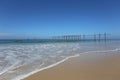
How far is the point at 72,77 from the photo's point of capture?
526 cm

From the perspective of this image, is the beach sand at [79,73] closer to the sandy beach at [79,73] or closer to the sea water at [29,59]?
the sandy beach at [79,73]

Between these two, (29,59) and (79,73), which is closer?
(79,73)

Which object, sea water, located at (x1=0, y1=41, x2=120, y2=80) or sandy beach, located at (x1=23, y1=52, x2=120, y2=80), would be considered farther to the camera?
sea water, located at (x1=0, y1=41, x2=120, y2=80)

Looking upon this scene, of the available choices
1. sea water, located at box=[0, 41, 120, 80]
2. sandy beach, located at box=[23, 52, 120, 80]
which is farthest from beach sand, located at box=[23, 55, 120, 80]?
sea water, located at box=[0, 41, 120, 80]

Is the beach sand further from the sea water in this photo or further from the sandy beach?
the sea water

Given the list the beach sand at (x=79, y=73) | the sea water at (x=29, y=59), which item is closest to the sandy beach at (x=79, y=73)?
the beach sand at (x=79, y=73)

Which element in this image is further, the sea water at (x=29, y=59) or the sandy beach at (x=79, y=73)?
the sea water at (x=29, y=59)

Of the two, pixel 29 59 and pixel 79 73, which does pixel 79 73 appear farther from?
pixel 29 59

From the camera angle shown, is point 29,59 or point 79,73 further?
point 29,59

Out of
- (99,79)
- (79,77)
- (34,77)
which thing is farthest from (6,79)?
(99,79)

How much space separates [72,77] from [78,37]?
11474cm

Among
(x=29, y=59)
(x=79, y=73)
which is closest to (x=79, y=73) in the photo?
(x=79, y=73)

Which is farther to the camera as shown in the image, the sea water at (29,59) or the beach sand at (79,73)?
the sea water at (29,59)

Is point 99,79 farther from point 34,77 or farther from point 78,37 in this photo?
point 78,37
